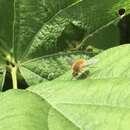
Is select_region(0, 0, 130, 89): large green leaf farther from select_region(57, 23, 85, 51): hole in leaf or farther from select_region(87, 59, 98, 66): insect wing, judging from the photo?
select_region(87, 59, 98, 66): insect wing

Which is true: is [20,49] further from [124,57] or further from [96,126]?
[96,126]

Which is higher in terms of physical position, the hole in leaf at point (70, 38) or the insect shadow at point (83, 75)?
the hole in leaf at point (70, 38)

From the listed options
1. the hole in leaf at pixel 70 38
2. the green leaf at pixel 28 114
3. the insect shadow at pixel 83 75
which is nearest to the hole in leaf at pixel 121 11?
the hole in leaf at pixel 70 38

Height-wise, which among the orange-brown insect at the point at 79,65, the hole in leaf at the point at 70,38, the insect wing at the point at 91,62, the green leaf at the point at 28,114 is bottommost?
the green leaf at the point at 28,114

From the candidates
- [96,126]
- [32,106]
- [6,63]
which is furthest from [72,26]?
[96,126]

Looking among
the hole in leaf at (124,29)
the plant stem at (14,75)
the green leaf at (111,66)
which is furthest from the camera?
the hole in leaf at (124,29)

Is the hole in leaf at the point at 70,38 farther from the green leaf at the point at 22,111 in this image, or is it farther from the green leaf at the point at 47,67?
the green leaf at the point at 22,111
